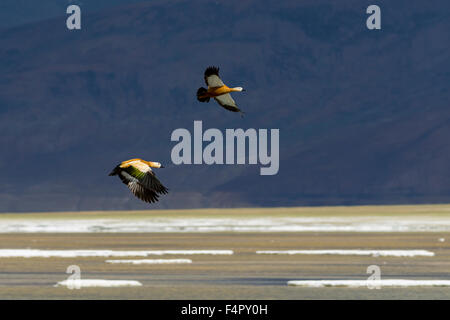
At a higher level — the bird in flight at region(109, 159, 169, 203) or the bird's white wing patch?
the bird's white wing patch

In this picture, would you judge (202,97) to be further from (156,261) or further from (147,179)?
(156,261)

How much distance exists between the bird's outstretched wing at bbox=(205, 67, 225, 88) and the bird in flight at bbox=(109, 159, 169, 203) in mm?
2580

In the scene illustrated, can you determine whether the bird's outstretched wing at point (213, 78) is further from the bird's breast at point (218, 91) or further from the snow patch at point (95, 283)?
the snow patch at point (95, 283)

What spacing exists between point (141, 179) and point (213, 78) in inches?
127

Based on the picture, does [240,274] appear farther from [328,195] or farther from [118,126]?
[118,126]


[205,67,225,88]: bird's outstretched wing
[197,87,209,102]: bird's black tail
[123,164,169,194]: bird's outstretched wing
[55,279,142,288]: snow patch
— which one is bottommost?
[123,164,169,194]: bird's outstretched wing

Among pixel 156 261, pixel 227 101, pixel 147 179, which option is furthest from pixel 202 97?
pixel 156 261

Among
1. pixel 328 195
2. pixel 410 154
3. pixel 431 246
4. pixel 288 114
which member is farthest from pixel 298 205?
pixel 431 246

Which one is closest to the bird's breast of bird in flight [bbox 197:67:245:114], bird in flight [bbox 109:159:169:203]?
bird in flight [bbox 197:67:245:114]

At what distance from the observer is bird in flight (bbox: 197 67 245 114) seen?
20391 mm

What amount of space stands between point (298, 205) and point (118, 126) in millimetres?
44160

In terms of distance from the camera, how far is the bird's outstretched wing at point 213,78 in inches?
823

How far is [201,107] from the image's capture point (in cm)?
19550

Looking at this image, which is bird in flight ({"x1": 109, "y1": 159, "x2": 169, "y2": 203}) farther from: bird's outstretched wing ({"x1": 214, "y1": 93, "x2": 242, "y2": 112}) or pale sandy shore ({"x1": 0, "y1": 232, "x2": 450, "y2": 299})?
pale sandy shore ({"x1": 0, "y1": 232, "x2": 450, "y2": 299})
